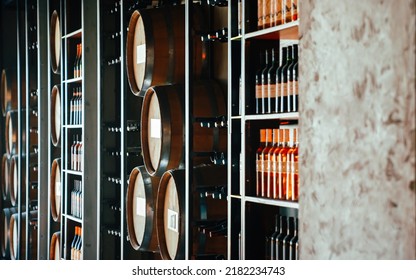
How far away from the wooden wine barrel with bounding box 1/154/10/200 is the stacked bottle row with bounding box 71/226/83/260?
2.61 metres

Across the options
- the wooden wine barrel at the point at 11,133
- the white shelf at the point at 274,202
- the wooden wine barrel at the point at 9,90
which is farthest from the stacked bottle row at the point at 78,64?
the white shelf at the point at 274,202

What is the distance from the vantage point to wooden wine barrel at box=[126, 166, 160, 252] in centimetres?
493

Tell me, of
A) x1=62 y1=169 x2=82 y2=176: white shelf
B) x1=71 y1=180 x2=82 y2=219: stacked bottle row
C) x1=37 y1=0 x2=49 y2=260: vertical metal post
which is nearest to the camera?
x1=62 y1=169 x2=82 y2=176: white shelf

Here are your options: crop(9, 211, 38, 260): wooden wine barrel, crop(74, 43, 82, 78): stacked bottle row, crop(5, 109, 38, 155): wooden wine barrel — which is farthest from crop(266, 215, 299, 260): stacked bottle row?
crop(5, 109, 38, 155): wooden wine barrel

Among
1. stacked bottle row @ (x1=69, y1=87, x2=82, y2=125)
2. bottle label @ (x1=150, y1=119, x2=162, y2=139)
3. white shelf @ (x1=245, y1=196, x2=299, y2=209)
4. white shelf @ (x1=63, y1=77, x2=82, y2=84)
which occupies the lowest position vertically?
white shelf @ (x1=245, y1=196, x2=299, y2=209)

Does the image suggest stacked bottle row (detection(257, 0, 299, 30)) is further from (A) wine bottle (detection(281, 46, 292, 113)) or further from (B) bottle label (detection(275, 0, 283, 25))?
(A) wine bottle (detection(281, 46, 292, 113))

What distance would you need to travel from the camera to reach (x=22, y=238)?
8219 mm

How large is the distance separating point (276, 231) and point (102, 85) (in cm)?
247

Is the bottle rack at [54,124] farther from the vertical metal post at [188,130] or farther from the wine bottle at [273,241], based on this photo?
the wine bottle at [273,241]

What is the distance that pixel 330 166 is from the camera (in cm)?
223

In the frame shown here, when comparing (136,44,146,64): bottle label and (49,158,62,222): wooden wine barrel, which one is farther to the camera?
(49,158,62,222): wooden wine barrel

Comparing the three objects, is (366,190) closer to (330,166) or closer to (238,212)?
(330,166)

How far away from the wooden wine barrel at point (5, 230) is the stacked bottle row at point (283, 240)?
537cm
